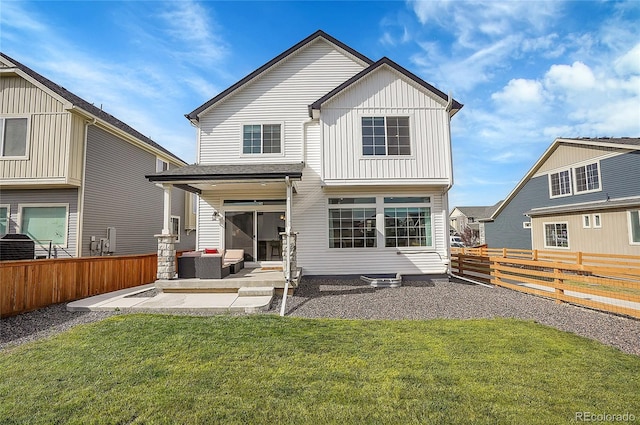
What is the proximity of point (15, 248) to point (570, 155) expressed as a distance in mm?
25484

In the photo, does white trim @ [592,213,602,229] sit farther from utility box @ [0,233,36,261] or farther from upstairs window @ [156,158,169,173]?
utility box @ [0,233,36,261]

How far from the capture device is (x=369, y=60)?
452 inches

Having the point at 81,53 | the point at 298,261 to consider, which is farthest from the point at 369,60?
the point at 81,53

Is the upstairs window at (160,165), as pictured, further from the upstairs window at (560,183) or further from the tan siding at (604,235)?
the upstairs window at (560,183)

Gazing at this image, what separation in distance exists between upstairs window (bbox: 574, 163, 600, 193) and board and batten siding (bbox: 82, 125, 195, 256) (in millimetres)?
22571

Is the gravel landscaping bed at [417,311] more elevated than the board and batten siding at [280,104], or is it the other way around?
the board and batten siding at [280,104]

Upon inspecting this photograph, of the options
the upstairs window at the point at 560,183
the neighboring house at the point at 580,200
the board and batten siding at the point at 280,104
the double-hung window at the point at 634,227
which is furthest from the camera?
the upstairs window at the point at 560,183

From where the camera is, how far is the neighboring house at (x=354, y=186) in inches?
397

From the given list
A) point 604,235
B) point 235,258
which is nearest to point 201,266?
point 235,258

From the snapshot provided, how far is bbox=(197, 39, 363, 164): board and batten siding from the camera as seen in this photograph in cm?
1096

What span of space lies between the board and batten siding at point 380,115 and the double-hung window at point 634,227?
1044 centimetres

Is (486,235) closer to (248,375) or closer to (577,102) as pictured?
(577,102)

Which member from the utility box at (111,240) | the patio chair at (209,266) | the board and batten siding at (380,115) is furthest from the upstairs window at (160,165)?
the board and batten siding at (380,115)

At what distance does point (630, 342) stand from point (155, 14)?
13601mm
